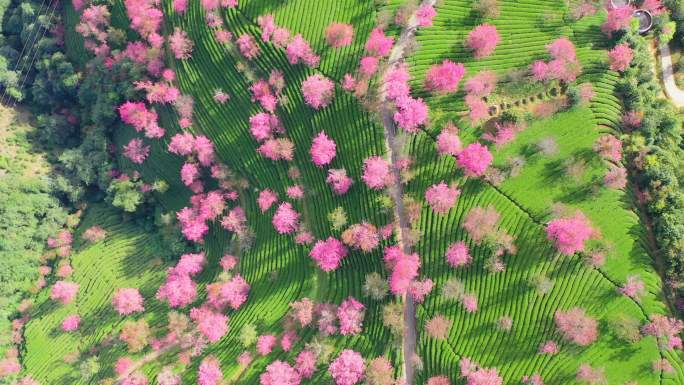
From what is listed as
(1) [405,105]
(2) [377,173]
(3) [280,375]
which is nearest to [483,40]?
(1) [405,105]

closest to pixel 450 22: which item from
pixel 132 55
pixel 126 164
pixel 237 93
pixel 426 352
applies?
pixel 237 93

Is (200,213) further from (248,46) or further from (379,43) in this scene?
(379,43)

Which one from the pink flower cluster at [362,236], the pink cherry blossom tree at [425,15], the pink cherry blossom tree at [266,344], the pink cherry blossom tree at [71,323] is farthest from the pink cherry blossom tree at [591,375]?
the pink cherry blossom tree at [71,323]

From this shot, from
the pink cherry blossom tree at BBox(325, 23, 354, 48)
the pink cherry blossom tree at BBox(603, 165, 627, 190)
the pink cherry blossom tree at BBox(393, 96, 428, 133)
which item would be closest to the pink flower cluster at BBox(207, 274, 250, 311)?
the pink cherry blossom tree at BBox(393, 96, 428, 133)

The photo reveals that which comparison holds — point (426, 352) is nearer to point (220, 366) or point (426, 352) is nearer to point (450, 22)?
point (220, 366)

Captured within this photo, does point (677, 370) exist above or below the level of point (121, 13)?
below

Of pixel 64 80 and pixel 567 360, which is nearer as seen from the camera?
pixel 567 360
